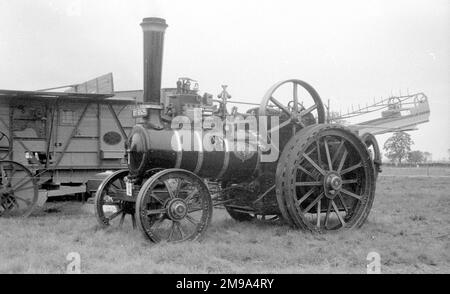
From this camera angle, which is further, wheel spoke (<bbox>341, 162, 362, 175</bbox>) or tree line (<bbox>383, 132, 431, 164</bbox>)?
tree line (<bbox>383, 132, 431, 164</bbox>)

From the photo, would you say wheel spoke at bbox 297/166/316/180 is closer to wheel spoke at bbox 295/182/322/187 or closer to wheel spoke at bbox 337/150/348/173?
wheel spoke at bbox 295/182/322/187

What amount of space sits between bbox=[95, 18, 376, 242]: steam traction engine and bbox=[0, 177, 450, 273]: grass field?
0.37m

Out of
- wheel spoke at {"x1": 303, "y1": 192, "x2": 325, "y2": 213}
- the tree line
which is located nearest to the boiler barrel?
wheel spoke at {"x1": 303, "y1": 192, "x2": 325, "y2": 213}

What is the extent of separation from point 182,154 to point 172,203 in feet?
2.65

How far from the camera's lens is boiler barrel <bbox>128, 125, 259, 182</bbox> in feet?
22.3

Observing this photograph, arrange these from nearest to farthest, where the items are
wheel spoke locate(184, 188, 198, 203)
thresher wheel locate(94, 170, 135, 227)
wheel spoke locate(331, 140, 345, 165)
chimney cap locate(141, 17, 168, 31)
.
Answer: wheel spoke locate(184, 188, 198, 203) < chimney cap locate(141, 17, 168, 31) < thresher wheel locate(94, 170, 135, 227) < wheel spoke locate(331, 140, 345, 165)

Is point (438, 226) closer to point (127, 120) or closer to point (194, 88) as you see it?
point (194, 88)

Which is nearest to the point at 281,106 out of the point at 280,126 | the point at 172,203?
the point at 280,126

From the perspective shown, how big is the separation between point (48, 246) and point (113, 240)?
77cm

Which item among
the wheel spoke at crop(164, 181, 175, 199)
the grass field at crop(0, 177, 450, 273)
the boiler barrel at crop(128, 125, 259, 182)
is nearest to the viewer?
the grass field at crop(0, 177, 450, 273)

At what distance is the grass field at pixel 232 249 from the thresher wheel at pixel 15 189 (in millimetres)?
802

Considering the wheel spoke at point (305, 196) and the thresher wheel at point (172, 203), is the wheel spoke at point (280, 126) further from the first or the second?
the thresher wheel at point (172, 203)

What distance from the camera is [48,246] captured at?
6230mm
